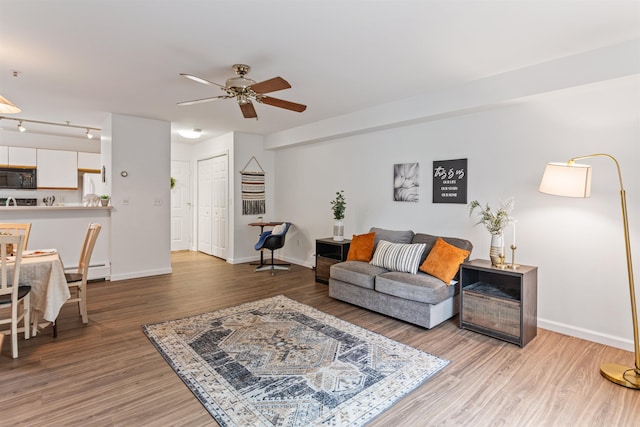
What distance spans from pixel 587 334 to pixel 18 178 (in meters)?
8.70

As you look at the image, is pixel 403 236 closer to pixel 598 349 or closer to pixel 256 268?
pixel 598 349

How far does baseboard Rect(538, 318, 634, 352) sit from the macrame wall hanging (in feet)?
16.0

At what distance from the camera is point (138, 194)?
17.2 ft

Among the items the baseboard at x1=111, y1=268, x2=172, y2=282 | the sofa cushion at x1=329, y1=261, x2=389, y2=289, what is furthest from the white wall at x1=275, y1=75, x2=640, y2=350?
the baseboard at x1=111, y1=268, x2=172, y2=282

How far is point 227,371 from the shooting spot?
2.44 m

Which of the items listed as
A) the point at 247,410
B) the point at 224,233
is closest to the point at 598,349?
the point at 247,410

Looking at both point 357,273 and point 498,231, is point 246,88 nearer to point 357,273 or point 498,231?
point 357,273

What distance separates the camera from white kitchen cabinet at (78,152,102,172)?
674cm

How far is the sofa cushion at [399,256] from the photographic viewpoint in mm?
3704

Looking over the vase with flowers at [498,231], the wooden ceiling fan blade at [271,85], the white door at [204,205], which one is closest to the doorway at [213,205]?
the white door at [204,205]

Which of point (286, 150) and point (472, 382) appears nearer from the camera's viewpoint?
point (472, 382)

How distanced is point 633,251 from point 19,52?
5491 millimetres

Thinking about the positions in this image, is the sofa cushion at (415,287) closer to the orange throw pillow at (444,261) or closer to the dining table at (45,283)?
the orange throw pillow at (444,261)

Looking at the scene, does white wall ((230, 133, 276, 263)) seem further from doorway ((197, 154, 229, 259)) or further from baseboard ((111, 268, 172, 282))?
baseboard ((111, 268, 172, 282))
